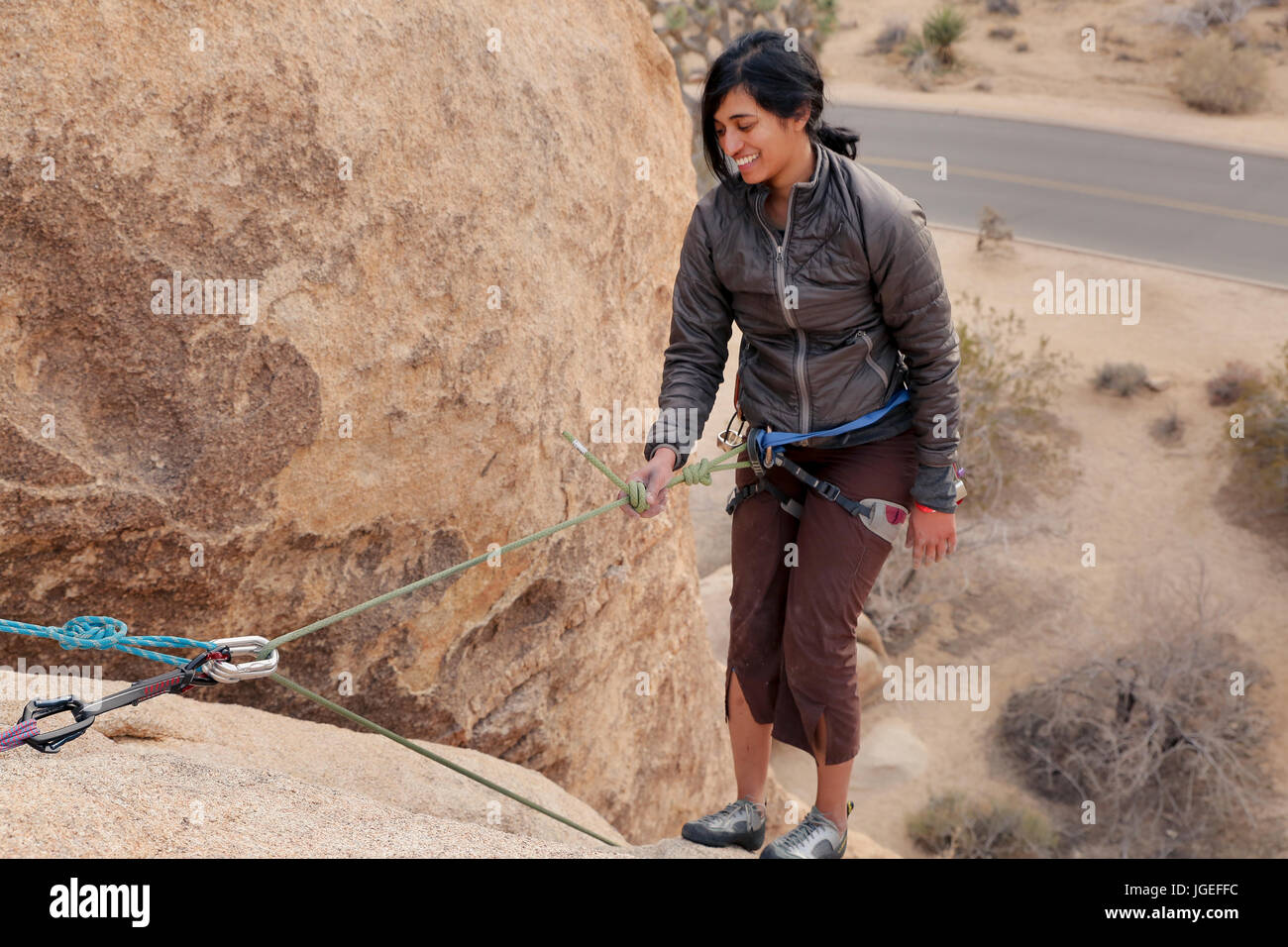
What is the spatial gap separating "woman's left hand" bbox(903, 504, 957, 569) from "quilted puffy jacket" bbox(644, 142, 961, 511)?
48 millimetres

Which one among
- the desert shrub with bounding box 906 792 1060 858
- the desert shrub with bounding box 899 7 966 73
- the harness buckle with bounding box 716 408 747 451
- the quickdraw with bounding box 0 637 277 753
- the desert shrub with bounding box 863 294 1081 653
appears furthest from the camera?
the desert shrub with bounding box 899 7 966 73

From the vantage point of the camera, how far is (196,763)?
6.99ft

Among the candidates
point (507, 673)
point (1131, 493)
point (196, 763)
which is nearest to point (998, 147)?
point (1131, 493)

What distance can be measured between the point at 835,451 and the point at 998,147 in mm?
17876

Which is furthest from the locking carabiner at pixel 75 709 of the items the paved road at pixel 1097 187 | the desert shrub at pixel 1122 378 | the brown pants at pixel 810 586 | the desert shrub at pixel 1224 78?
the desert shrub at pixel 1224 78

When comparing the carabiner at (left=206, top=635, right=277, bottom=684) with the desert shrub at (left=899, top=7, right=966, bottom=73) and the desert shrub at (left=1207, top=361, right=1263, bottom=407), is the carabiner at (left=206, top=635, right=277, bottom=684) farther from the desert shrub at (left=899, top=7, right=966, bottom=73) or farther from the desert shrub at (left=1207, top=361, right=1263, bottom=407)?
the desert shrub at (left=899, top=7, right=966, bottom=73)

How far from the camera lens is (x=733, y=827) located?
2883 millimetres

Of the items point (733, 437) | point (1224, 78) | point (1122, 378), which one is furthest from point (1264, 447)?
point (1224, 78)

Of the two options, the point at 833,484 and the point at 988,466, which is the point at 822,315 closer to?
the point at 833,484

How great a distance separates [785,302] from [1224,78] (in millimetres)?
20696

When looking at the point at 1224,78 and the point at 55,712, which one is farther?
the point at 1224,78

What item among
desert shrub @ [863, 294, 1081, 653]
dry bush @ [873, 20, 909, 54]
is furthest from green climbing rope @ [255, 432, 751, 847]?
dry bush @ [873, 20, 909, 54]

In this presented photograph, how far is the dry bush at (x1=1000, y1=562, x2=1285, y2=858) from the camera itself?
805cm

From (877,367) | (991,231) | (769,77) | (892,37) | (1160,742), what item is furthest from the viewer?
(892,37)
